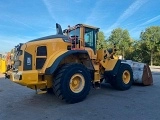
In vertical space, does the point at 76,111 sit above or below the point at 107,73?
below

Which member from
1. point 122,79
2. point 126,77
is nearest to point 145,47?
point 126,77

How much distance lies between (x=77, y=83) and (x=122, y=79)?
8.98ft

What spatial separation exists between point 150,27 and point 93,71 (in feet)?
150

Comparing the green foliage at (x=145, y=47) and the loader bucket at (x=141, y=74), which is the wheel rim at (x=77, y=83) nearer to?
the loader bucket at (x=141, y=74)

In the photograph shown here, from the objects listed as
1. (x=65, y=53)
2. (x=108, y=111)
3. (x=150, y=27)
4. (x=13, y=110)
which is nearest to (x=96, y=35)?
(x=65, y=53)

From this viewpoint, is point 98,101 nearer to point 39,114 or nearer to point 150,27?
point 39,114

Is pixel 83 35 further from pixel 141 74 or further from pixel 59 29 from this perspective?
pixel 141 74

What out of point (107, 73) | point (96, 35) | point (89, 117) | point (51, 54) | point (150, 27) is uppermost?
point (150, 27)

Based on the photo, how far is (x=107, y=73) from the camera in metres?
8.61

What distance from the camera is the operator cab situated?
738 cm

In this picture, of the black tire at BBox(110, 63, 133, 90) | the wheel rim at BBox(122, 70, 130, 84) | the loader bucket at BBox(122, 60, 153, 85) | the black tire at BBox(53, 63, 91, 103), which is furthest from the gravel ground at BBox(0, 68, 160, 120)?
the loader bucket at BBox(122, 60, 153, 85)

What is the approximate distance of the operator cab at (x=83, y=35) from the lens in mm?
7375

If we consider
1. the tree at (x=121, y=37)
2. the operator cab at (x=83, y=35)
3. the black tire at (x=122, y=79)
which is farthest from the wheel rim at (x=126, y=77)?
the tree at (x=121, y=37)

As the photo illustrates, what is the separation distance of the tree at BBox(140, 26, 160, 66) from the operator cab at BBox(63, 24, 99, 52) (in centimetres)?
4193
